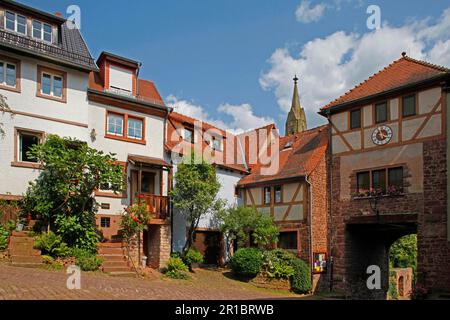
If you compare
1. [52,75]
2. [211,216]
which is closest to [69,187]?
[52,75]

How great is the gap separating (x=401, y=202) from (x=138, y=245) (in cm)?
1137

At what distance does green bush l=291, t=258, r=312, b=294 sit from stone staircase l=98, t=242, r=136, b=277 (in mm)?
7615

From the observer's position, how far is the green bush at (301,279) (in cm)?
2045

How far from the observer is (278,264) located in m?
21.2

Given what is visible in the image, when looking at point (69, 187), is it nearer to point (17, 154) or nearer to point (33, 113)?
point (17, 154)

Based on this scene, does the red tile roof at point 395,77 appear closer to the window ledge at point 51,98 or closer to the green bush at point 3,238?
the window ledge at point 51,98

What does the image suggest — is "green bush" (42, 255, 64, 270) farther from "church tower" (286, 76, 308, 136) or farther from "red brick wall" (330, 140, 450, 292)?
"church tower" (286, 76, 308, 136)

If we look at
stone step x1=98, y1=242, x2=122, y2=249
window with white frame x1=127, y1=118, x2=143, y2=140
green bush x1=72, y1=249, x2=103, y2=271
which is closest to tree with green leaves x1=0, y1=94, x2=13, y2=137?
window with white frame x1=127, y1=118, x2=143, y2=140

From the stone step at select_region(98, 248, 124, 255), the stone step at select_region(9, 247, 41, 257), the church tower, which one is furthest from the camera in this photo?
the church tower

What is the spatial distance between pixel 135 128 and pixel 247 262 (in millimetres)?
8337

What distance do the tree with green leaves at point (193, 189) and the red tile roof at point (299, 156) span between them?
12.5 feet

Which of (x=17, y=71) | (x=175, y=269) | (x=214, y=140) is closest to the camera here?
(x=17, y=71)

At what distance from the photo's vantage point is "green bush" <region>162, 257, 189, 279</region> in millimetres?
19234
